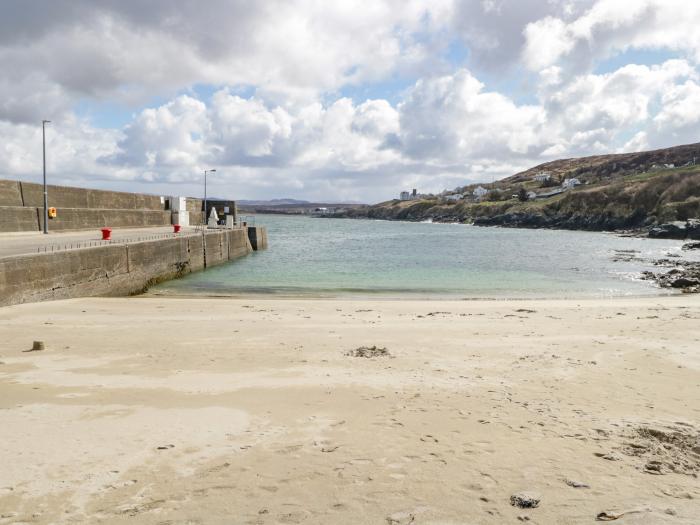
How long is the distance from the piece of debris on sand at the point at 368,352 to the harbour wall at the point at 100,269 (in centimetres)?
1111

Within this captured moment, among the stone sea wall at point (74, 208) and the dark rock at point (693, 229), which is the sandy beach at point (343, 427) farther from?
the dark rock at point (693, 229)

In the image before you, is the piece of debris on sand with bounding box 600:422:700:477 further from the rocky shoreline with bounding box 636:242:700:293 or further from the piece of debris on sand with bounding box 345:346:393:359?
the rocky shoreline with bounding box 636:242:700:293

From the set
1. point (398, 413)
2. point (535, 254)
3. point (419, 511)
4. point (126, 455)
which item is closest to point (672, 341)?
point (398, 413)

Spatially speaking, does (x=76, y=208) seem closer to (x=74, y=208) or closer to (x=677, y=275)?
(x=74, y=208)

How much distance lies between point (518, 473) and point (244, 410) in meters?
3.49

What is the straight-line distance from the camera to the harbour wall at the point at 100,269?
51.9ft

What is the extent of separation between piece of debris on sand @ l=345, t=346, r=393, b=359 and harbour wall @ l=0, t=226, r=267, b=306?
11107 millimetres

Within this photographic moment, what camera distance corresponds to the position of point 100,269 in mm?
20828

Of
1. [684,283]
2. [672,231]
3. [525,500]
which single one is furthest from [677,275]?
[672,231]

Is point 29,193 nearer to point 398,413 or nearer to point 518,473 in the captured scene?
point 398,413

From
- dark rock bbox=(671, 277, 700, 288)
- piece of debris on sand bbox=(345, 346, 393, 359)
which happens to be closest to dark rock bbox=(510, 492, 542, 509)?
piece of debris on sand bbox=(345, 346, 393, 359)

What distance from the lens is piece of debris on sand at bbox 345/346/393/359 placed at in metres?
10.1

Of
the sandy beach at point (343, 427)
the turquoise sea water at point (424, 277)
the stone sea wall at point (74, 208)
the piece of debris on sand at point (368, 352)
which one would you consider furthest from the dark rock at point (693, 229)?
the piece of debris on sand at point (368, 352)

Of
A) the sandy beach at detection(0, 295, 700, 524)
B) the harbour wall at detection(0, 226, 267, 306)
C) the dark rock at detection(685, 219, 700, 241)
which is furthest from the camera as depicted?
the dark rock at detection(685, 219, 700, 241)
